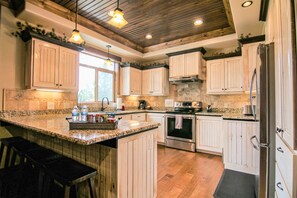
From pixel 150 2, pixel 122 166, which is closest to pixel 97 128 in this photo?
pixel 122 166

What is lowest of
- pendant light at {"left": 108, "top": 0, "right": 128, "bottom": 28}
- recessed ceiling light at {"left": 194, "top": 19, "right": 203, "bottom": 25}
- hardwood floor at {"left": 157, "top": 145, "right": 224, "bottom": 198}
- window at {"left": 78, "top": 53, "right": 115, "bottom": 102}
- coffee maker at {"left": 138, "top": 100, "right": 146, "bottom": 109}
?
hardwood floor at {"left": 157, "top": 145, "right": 224, "bottom": 198}

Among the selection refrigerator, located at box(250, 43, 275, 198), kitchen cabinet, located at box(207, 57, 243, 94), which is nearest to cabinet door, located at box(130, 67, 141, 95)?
kitchen cabinet, located at box(207, 57, 243, 94)

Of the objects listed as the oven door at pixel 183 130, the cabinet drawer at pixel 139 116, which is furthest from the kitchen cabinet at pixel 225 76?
the cabinet drawer at pixel 139 116

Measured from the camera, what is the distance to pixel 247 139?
262 cm

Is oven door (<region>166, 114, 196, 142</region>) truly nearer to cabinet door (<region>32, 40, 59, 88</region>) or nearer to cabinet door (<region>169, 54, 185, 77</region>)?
cabinet door (<region>169, 54, 185, 77</region>)

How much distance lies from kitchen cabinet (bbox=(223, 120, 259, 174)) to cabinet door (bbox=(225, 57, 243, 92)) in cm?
111

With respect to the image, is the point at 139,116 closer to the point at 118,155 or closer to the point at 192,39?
the point at 192,39

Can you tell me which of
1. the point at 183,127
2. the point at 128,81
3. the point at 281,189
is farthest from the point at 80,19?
the point at 281,189

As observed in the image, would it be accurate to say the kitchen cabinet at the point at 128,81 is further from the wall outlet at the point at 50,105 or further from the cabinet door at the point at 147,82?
the wall outlet at the point at 50,105

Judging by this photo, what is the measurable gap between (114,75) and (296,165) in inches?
174

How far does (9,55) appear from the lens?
257 cm

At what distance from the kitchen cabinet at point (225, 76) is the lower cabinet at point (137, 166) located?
2675 millimetres

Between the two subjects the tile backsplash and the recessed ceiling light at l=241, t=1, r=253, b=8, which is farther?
the tile backsplash

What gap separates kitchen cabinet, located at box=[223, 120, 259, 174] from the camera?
8.52 ft
